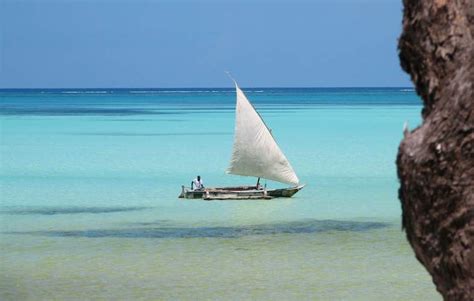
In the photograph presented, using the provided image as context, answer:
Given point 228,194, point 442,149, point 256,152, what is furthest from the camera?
point 256,152

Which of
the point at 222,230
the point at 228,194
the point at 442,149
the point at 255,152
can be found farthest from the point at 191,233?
the point at 442,149

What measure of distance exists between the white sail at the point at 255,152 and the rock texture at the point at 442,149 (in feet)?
81.0

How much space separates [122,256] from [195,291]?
127 inches

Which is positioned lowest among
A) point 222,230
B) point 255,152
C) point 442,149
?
point 442,149

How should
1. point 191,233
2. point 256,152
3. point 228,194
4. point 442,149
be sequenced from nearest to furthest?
Answer: 1. point 442,149
2. point 191,233
3. point 228,194
4. point 256,152

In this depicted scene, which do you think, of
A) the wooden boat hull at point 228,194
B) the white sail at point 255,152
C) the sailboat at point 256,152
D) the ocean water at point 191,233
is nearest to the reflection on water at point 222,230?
the ocean water at point 191,233

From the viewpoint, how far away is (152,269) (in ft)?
51.3

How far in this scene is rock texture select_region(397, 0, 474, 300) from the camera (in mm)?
3098

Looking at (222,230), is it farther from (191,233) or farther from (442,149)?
(442,149)

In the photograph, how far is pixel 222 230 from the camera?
20.2 metres

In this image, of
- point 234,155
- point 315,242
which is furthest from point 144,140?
point 315,242

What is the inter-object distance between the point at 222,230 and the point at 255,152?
27.8 feet

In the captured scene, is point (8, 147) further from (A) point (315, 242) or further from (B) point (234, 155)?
(A) point (315, 242)

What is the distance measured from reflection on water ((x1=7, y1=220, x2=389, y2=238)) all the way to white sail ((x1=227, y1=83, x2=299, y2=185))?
7.19 metres
